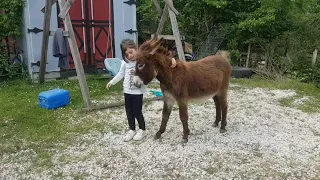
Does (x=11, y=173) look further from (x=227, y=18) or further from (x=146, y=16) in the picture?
(x=146, y=16)

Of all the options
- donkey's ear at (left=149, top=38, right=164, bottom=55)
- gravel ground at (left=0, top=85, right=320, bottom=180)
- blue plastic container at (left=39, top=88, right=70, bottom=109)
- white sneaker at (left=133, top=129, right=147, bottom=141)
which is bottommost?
gravel ground at (left=0, top=85, right=320, bottom=180)

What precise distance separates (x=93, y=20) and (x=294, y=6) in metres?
7.10

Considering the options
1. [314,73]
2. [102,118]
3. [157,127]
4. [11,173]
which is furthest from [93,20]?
[314,73]

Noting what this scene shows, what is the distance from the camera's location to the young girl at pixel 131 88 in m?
3.99

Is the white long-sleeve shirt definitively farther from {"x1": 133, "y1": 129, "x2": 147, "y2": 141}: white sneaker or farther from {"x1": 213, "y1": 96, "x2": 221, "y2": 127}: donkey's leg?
{"x1": 213, "y1": 96, "x2": 221, "y2": 127}: donkey's leg

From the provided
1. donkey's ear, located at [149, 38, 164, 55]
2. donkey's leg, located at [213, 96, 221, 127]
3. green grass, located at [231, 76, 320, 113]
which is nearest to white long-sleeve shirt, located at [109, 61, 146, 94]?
donkey's ear, located at [149, 38, 164, 55]

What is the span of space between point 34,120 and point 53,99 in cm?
65

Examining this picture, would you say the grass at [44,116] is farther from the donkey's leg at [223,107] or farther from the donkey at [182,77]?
the donkey's leg at [223,107]

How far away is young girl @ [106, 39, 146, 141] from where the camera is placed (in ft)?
13.1

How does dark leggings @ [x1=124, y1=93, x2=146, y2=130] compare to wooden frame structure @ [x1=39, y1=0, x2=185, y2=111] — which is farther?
wooden frame structure @ [x1=39, y1=0, x2=185, y2=111]

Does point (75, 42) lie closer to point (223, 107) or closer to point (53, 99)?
point (53, 99)

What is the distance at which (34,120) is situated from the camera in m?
5.15

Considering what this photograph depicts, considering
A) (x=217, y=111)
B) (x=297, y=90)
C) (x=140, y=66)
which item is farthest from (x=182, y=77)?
(x=297, y=90)

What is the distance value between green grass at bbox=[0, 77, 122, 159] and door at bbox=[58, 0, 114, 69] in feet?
6.02
